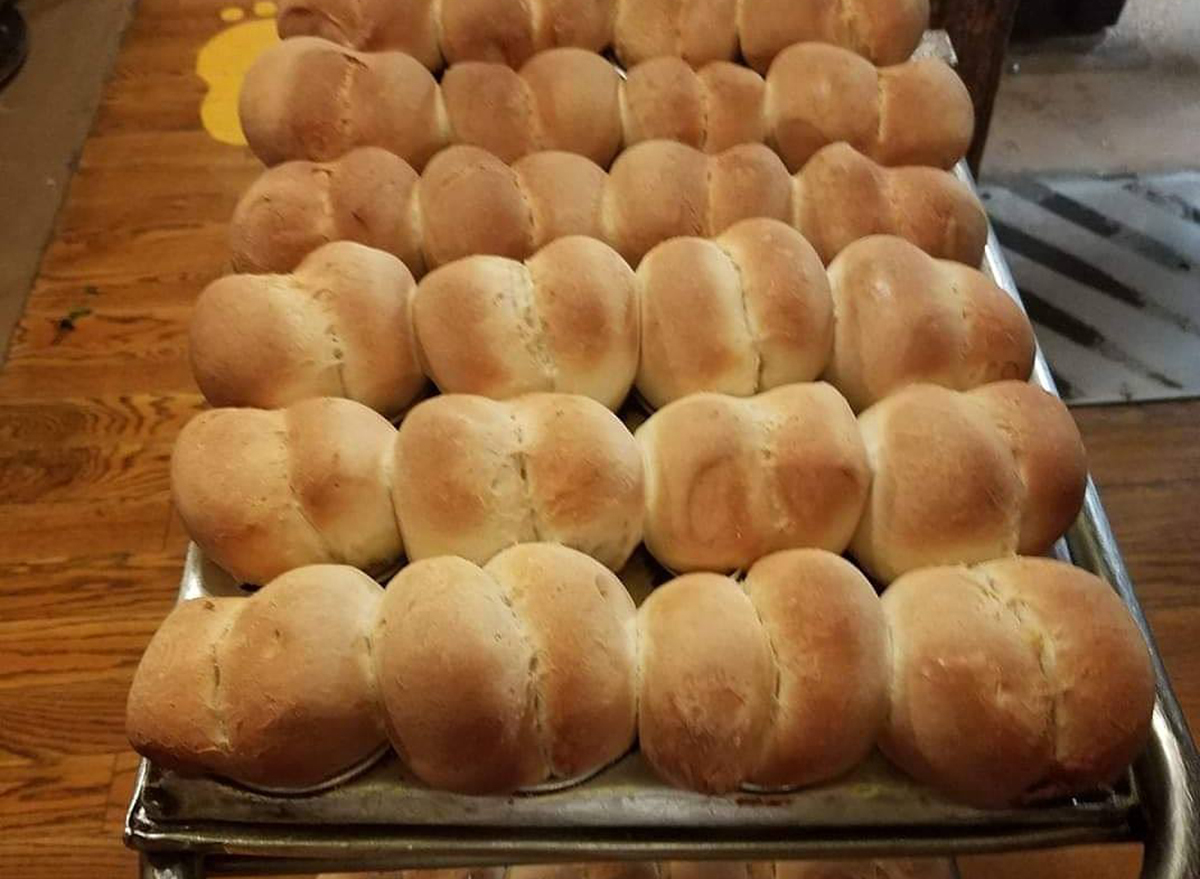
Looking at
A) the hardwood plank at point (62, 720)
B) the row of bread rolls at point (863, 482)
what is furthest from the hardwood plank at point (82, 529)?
the row of bread rolls at point (863, 482)

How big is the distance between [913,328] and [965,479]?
0.14 metres

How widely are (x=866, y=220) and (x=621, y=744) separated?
1.66 feet

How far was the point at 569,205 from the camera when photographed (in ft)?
2.93

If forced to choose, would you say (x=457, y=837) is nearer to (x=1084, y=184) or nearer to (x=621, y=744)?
(x=621, y=744)

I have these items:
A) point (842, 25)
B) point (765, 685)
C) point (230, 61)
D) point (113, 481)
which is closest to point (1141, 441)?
point (842, 25)

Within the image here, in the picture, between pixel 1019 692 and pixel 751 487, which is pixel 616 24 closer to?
pixel 751 487

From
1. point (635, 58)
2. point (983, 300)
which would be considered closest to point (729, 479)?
point (983, 300)

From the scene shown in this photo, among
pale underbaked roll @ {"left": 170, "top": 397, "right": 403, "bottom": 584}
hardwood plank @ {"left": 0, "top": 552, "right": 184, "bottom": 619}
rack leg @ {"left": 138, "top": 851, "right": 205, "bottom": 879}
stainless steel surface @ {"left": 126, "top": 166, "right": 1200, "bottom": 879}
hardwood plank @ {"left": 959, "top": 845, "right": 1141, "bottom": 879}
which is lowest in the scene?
hardwood plank @ {"left": 959, "top": 845, "right": 1141, "bottom": 879}

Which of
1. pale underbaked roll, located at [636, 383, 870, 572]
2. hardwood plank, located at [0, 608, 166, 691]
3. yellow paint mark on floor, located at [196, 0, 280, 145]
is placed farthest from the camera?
yellow paint mark on floor, located at [196, 0, 280, 145]

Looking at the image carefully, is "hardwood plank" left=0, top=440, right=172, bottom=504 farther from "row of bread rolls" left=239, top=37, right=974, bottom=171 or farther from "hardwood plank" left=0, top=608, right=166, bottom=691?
"row of bread rolls" left=239, top=37, right=974, bottom=171

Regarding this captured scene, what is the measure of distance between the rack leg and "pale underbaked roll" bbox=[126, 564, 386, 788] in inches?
2.2

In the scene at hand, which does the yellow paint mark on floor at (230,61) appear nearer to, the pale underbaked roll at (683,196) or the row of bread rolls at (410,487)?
the pale underbaked roll at (683,196)

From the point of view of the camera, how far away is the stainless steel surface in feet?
2.08

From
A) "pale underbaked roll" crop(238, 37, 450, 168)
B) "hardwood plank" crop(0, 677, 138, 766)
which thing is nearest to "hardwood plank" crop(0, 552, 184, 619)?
"hardwood plank" crop(0, 677, 138, 766)
